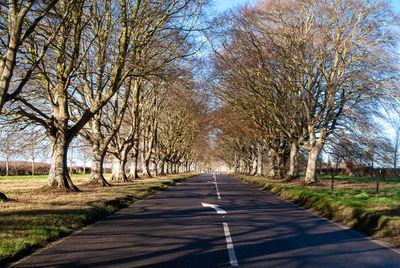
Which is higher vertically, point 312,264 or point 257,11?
point 257,11

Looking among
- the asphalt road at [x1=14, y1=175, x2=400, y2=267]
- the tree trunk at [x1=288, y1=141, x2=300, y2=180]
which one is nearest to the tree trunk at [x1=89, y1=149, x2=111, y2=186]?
the asphalt road at [x1=14, y1=175, x2=400, y2=267]

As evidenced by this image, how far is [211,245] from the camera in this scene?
676 cm

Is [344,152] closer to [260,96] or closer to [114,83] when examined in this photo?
[260,96]

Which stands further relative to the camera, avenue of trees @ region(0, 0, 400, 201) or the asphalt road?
avenue of trees @ region(0, 0, 400, 201)

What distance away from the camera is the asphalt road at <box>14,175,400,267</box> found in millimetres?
5648

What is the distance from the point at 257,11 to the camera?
21312 millimetres

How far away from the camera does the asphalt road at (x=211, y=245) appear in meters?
5.65

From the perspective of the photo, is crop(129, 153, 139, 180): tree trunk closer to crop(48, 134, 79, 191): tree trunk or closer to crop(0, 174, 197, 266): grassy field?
crop(48, 134, 79, 191): tree trunk

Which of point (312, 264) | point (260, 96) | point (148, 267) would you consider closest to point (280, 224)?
point (312, 264)

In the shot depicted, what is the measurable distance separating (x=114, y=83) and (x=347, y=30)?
47.4 ft

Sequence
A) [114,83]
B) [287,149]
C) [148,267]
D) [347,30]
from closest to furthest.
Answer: [148,267] → [114,83] → [347,30] → [287,149]

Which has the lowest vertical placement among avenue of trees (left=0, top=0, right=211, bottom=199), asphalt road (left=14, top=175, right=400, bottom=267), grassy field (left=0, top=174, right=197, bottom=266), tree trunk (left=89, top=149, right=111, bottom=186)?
asphalt road (left=14, top=175, right=400, bottom=267)

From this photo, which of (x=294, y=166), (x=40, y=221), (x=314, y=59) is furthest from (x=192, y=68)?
(x=40, y=221)

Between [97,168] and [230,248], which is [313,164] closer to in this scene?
[97,168]
